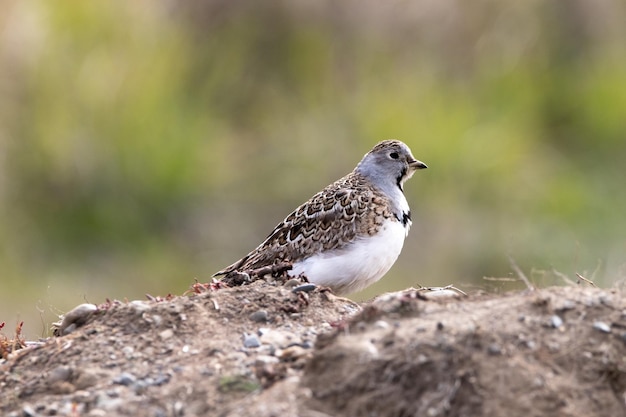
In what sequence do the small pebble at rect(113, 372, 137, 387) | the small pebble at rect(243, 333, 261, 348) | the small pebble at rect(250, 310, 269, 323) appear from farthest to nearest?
the small pebble at rect(250, 310, 269, 323) < the small pebble at rect(243, 333, 261, 348) < the small pebble at rect(113, 372, 137, 387)

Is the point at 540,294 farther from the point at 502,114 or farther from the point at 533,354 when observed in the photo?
the point at 502,114

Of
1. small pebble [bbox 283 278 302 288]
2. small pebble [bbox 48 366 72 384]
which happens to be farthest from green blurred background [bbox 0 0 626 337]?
small pebble [bbox 48 366 72 384]

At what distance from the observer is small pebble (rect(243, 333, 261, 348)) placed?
24.3 ft

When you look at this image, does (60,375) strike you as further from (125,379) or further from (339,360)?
(339,360)

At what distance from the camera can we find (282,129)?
70.1 ft

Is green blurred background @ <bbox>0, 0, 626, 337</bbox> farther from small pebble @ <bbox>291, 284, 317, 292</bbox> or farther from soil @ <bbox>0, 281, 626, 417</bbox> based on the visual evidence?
soil @ <bbox>0, 281, 626, 417</bbox>

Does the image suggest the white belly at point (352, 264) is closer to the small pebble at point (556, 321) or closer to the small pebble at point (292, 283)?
the small pebble at point (292, 283)

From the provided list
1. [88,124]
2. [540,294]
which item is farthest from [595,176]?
[540,294]

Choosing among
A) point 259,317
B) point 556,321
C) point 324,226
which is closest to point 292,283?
point 259,317

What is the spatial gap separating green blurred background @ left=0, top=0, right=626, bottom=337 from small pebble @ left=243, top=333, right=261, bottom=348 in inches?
343

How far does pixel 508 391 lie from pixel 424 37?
1723 centimetres

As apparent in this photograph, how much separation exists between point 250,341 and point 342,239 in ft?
8.43

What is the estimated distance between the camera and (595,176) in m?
22.2

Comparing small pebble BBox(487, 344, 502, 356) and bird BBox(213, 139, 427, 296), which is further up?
bird BBox(213, 139, 427, 296)
